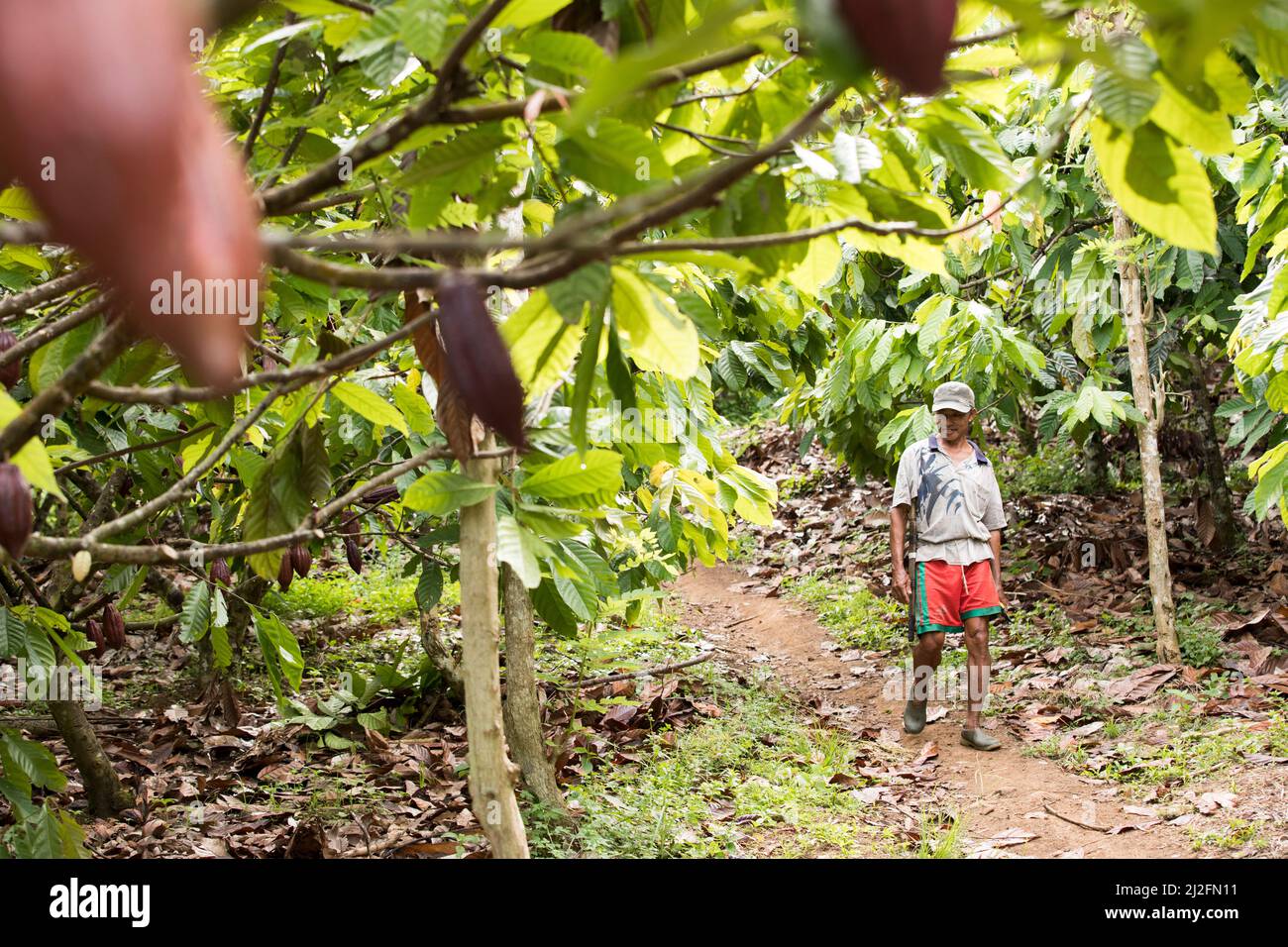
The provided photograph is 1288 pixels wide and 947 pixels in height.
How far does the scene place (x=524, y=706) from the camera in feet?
10.6

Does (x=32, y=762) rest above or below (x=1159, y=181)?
below

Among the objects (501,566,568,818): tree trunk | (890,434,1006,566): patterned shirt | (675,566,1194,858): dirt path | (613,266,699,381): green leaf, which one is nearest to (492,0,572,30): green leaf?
(613,266,699,381): green leaf

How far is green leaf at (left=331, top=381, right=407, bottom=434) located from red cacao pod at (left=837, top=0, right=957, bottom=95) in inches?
41.9

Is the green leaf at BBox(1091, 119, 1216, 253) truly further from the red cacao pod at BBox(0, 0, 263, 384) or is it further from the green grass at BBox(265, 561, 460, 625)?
the green grass at BBox(265, 561, 460, 625)

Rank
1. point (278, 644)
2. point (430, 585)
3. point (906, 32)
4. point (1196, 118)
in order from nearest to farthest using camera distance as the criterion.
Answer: point (906, 32) → point (1196, 118) → point (278, 644) → point (430, 585)

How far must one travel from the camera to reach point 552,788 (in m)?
3.34

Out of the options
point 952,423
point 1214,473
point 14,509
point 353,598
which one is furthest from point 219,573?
point 1214,473

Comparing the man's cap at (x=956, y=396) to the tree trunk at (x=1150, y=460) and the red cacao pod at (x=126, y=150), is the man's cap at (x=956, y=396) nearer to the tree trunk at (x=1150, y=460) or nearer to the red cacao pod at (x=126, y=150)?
the tree trunk at (x=1150, y=460)

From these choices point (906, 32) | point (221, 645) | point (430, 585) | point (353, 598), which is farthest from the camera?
point (353, 598)

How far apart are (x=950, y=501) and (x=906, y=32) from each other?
442 cm

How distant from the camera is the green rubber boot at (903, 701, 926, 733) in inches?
185

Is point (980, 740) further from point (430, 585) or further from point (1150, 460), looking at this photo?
point (430, 585)

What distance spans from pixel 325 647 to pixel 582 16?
16.0 feet

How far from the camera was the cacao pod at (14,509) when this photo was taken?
0.73 m
